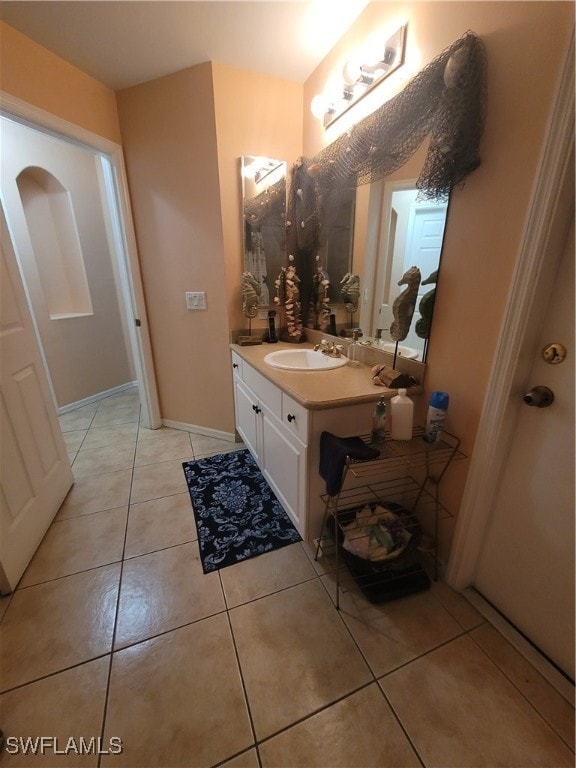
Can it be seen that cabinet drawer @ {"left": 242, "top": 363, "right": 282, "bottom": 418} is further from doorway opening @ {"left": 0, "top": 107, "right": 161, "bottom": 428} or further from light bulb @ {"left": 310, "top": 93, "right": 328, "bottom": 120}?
light bulb @ {"left": 310, "top": 93, "right": 328, "bottom": 120}

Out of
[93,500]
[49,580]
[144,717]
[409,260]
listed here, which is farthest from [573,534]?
[93,500]

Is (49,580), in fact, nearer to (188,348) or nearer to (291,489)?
(291,489)

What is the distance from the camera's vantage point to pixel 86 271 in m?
3.10

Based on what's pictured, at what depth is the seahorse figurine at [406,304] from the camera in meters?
1.28

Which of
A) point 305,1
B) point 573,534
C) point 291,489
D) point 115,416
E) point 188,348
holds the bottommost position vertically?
point 115,416

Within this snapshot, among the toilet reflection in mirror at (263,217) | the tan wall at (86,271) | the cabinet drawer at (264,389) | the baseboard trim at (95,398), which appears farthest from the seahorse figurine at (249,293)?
the baseboard trim at (95,398)

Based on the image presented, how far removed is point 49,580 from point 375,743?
1399 mm

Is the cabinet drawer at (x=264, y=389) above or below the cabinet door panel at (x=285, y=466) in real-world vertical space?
above

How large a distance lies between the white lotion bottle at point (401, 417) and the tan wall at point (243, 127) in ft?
4.74

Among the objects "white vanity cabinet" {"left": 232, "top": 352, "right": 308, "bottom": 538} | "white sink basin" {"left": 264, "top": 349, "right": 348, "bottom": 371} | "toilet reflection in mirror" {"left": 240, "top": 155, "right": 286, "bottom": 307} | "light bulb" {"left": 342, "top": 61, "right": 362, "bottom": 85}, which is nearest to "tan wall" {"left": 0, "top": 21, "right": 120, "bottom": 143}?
"toilet reflection in mirror" {"left": 240, "top": 155, "right": 286, "bottom": 307}

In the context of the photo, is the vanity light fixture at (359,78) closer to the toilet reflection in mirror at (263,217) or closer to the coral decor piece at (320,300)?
the toilet reflection in mirror at (263,217)

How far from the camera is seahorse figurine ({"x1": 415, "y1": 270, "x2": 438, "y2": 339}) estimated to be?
4.04 ft

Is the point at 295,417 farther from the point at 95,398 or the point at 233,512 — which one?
the point at 95,398

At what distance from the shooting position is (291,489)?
1.49 metres
